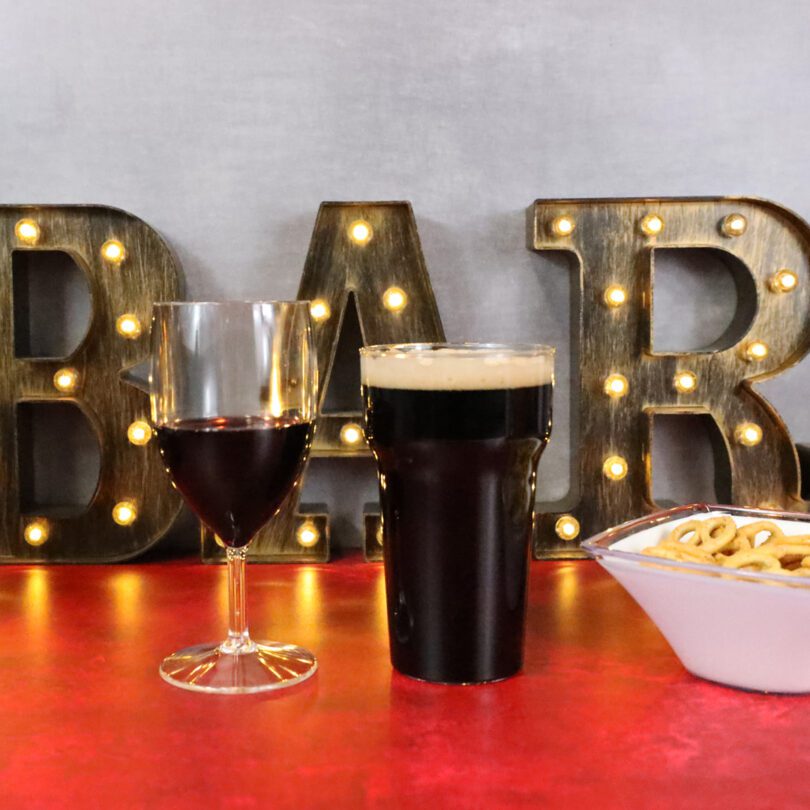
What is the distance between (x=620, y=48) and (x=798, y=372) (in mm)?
→ 456

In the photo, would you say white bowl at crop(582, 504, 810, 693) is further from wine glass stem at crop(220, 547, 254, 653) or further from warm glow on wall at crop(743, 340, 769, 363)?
warm glow on wall at crop(743, 340, 769, 363)

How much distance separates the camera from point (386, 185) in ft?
4.14

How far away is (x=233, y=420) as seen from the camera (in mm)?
822

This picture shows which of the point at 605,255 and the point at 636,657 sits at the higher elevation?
the point at 605,255

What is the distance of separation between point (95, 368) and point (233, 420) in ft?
1.49

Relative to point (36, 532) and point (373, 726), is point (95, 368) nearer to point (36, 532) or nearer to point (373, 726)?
point (36, 532)

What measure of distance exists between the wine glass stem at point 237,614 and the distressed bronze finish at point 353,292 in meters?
0.33

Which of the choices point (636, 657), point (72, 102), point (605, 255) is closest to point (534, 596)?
point (636, 657)

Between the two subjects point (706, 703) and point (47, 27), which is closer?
point (706, 703)

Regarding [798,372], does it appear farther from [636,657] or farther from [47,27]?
[47,27]

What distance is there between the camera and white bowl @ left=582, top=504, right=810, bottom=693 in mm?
750

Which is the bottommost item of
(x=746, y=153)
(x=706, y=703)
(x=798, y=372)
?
(x=706, y=703)

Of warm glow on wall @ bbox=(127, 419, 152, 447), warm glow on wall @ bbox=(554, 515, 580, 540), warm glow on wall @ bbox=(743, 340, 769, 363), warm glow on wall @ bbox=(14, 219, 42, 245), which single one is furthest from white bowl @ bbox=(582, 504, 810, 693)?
warm glow on wall @ bbox=(14, 219, 42, 245)

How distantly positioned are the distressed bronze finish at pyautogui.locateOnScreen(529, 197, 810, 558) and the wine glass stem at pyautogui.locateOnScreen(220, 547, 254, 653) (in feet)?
1.47
